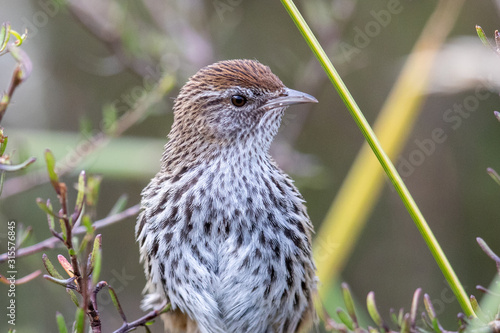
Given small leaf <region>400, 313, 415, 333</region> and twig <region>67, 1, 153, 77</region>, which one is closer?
small leaf <region>400, 313, 415, 333</region>

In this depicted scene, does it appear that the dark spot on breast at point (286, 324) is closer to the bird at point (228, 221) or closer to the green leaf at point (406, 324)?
the bird at point (228, 221)

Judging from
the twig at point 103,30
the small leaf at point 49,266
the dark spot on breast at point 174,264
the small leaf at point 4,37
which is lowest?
the dark spot on breast at point 174,264

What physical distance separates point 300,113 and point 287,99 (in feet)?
6.46

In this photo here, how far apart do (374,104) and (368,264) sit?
61.1 inches

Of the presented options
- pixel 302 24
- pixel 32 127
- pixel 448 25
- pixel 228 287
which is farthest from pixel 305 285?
pixel 32 127

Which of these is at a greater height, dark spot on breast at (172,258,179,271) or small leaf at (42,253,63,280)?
small leaf at (42,253,63,280)

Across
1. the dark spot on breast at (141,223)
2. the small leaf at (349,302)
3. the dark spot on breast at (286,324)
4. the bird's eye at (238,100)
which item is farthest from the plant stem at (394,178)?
the dark spot on breast at (141,223)

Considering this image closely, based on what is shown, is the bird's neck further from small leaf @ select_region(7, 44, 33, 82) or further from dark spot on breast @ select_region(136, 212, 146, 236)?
small leaf @ select_region(7, 44, 33, 82)

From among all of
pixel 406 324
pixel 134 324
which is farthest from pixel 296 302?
pixel 406 324

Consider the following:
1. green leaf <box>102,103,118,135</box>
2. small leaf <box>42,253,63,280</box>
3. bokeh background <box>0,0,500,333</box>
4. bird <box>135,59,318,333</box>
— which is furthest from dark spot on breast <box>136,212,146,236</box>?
small leaf <box>42,253,63,280</box>

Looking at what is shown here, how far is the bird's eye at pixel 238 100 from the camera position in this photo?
10.6 ft

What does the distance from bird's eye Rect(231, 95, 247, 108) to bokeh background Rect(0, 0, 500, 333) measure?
3.20ft

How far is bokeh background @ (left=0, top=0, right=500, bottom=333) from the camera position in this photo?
454cm

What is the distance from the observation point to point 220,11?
17.6 ft
